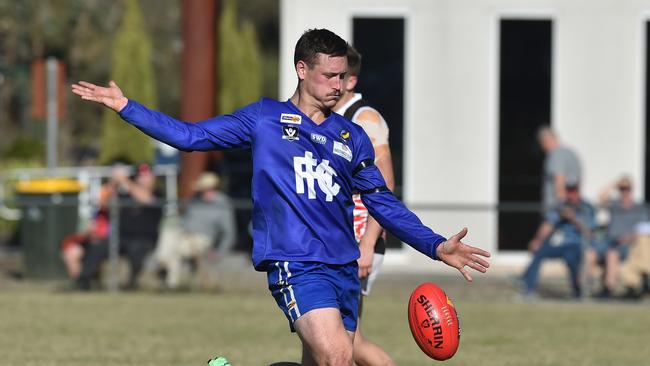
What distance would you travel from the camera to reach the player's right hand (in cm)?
661

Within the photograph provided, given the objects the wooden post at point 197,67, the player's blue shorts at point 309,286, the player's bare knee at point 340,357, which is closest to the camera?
the player's bare knee at point 340,357

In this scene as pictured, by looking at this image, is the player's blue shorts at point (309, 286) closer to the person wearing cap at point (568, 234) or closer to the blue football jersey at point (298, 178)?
the blue football jersey at point (298, 178)

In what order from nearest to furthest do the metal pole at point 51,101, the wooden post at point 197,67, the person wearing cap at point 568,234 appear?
the person wearing cap at point 568,234, the metal pole at point 51,101, the wooden post at point 197,67

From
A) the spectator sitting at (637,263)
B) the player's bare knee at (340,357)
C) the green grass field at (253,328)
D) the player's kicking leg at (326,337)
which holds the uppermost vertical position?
the player's kicking leg at (326,337)

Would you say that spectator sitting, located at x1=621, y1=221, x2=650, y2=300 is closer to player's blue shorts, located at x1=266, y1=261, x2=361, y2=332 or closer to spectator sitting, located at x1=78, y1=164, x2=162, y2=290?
spectator sitting, located at x1=78, y1=164, x2=162, y2=290

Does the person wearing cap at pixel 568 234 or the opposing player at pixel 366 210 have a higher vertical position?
the opposing player at pixel 366 210

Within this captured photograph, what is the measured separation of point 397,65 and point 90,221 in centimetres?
471

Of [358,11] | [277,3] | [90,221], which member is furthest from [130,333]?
[277,3]

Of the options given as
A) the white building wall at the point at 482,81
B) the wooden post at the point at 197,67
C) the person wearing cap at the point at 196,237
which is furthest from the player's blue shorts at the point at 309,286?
the wooden post at the point at 197,67

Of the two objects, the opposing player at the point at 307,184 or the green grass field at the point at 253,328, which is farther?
the green grass field at the point at 253,328

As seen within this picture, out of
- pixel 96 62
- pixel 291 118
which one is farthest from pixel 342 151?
pixel 96 62

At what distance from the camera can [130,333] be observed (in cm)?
1259

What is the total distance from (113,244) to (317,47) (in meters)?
9.94

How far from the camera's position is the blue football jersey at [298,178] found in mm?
6695
